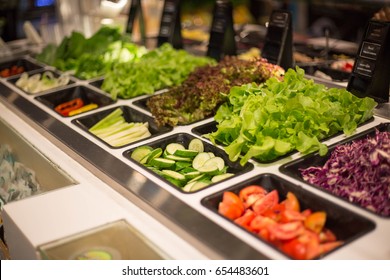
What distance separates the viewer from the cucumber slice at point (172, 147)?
2.49m

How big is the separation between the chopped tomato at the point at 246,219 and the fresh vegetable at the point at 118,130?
997 mm

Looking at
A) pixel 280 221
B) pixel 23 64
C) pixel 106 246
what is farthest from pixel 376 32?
pixel 23 64

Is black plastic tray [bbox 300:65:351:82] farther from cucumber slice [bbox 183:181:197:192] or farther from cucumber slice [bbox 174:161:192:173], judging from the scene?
cucumber slice [bbox 183:181:197:192]

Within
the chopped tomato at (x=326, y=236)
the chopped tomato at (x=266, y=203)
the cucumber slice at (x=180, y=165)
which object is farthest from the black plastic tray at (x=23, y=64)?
the chopped tomato at (x=326, y=236)

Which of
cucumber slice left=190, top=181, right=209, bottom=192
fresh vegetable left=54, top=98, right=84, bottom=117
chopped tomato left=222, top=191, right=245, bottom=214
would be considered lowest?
fresh vegetable left=54, top=98, right=84, bottom=117

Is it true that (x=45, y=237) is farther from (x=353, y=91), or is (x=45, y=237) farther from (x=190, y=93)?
(x=353, y=91)

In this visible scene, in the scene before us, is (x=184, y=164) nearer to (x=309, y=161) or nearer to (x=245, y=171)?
(x=245, y=171)

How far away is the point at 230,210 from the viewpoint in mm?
1924

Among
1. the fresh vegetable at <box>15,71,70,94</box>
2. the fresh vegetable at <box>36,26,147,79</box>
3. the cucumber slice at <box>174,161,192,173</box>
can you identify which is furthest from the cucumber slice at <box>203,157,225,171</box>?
the fresh vegetable at <box>15,71,70,94</box>

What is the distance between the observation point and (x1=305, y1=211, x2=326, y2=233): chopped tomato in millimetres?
1807

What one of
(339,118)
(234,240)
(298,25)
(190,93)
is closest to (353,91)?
(339,118)

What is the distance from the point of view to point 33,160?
108 inches

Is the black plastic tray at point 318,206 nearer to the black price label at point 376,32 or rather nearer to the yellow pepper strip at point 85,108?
the black price label at point 376,32

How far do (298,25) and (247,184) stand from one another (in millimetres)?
6484
